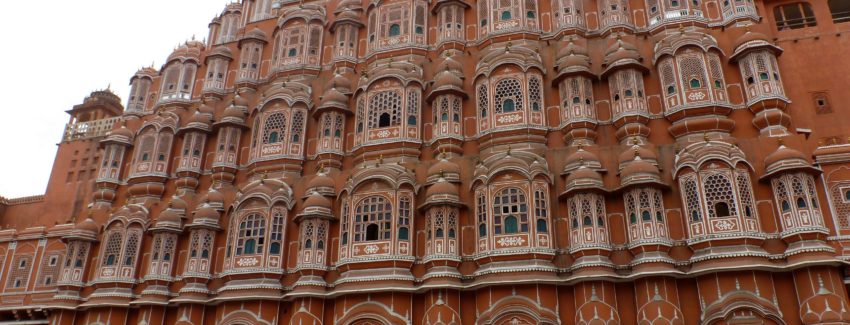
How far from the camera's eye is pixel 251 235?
20.8m

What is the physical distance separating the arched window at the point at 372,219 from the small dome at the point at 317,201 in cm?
129

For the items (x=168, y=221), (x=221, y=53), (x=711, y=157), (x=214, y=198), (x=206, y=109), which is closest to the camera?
(x=711, y=157)

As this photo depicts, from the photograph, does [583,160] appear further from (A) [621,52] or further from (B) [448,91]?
(B) [448,91]

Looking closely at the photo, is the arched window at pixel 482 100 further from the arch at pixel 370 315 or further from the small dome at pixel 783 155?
the small dome at pixel 783 155

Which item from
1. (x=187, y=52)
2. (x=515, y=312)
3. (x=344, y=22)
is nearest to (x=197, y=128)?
(x=187, y=52)

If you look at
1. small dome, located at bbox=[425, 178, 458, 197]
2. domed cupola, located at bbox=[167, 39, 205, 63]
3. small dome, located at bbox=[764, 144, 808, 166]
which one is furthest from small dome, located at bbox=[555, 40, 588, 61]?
domed cupola, located at bbox=[167, 39, 205, 63]

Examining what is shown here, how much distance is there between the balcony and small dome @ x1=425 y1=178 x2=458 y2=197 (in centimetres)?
2189

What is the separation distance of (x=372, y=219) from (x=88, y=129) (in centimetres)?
2223

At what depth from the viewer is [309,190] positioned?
69.1 ft

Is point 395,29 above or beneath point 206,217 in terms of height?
above

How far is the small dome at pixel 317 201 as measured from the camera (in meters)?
20.3

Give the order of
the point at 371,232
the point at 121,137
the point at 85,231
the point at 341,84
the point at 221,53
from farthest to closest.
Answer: the point at 221,53
the point at 121,137
the point at 341,84
the point at 85,231
the point at 371,232

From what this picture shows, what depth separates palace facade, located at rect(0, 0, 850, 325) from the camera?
55.3ft

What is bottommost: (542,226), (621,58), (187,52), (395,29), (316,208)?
(542,226)
